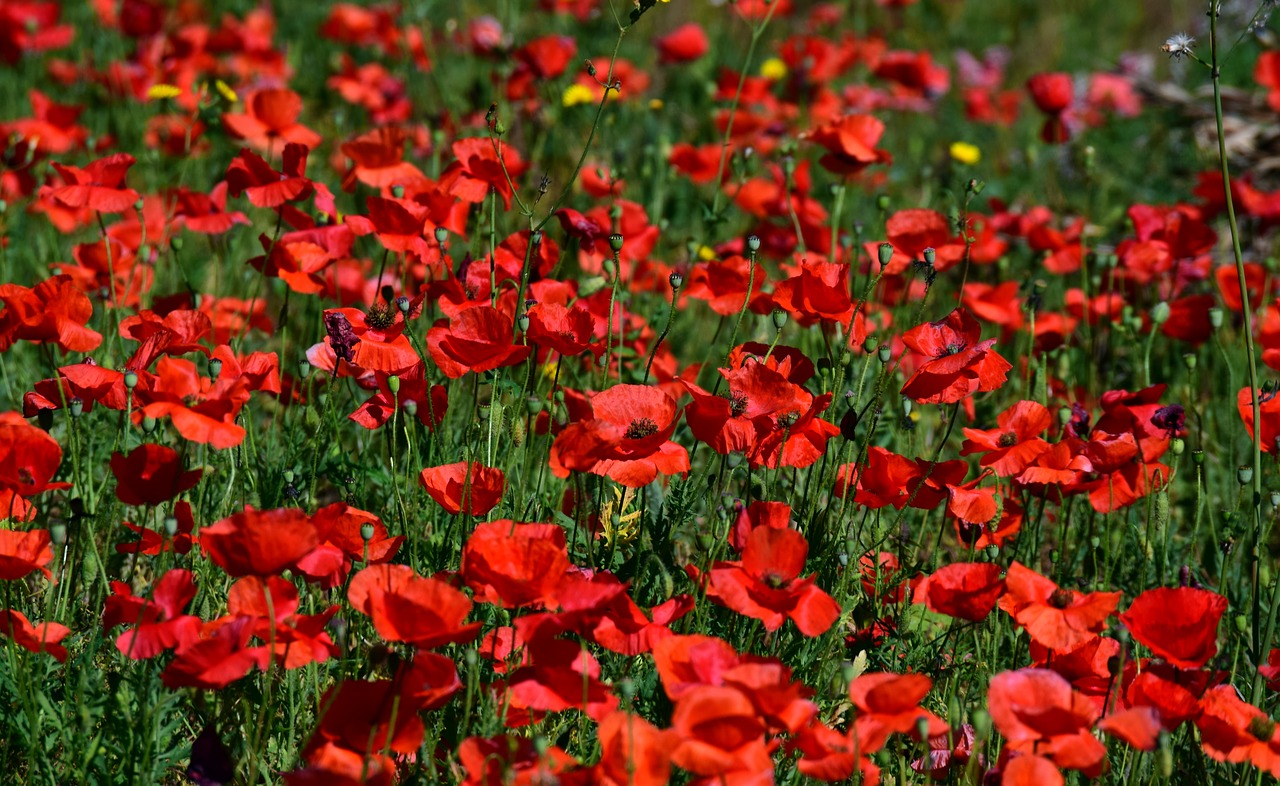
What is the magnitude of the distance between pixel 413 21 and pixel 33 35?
1.60 metres

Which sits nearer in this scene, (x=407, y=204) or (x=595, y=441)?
(x=595, y=441)

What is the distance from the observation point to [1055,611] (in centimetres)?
168

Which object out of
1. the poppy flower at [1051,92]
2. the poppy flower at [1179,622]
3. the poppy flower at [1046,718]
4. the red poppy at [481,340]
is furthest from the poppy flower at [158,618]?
the poppy flower at [1051,92]

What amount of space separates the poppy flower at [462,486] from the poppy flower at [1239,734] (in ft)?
3.03

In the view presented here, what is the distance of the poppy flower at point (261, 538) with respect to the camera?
1397 mm

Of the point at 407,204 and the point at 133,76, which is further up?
the point at 407,204

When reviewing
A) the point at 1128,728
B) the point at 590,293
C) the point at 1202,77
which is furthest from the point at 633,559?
the point at 1202,77

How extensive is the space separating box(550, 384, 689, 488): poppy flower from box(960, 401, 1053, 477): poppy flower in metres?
0.48

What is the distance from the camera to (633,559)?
2.16 m

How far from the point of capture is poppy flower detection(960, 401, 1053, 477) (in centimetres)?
199

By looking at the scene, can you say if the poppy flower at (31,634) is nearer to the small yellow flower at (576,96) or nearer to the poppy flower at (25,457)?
the poppy flower at (25,457)

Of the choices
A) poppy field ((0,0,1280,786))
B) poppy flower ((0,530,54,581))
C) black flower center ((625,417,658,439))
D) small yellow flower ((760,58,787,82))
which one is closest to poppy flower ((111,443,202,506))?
poppy field ((0,0,1280,786))

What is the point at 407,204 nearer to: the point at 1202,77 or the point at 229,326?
the point at 229,326

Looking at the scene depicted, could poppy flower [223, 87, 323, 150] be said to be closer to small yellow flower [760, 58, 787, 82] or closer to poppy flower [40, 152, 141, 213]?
poppy flower [40, 152, 141, 213]
